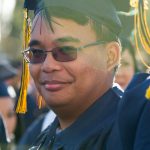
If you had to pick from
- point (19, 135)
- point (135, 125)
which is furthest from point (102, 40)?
point (19, 135)

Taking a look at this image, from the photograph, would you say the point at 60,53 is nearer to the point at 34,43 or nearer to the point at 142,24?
the point at 34,43

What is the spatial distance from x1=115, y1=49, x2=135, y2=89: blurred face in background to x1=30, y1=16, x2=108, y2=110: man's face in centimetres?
269

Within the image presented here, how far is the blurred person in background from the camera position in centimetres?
635

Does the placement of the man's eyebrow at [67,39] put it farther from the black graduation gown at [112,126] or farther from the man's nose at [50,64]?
the black graduation gown at [112,126]

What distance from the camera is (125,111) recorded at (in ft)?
10.9

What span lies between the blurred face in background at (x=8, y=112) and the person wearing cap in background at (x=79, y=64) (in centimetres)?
415

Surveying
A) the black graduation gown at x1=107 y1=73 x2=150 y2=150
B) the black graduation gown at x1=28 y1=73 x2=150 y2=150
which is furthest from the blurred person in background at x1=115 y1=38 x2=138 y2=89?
the black graduation gown at x1=107 y1=73 x2=150 y2=150

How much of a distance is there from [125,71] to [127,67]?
0.15 metres

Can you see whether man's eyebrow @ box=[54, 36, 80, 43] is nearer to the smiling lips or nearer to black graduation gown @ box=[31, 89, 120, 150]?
the smiling lips

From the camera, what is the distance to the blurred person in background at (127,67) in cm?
635

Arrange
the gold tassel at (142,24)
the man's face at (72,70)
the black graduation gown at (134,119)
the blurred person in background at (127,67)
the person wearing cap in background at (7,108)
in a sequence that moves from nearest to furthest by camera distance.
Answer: the black graduation gown at (134,119) < the gold tassel at (142,24) < the man's face at (72,70) < the blurred person in background at (127,67) < the person wearing cap in background at (7,108)

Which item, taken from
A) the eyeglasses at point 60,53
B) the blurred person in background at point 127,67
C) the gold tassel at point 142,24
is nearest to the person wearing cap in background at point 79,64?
the eyeglasses at point 60,53

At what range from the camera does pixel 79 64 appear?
3.60 meters

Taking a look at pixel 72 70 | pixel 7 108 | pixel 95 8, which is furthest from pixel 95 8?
pixel 7 108
